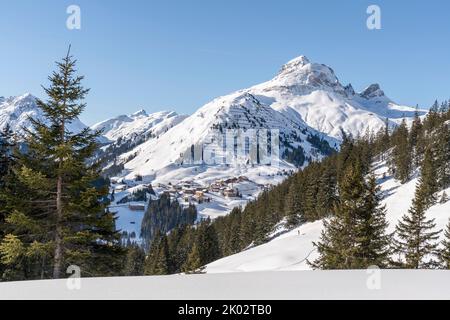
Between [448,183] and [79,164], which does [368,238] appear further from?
[448,183]

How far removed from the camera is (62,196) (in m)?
14.8

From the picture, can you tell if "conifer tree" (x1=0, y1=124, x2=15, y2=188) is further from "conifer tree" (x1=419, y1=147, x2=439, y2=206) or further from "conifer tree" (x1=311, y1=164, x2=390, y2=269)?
"conifer tree" (x1=419, y1=147, x2=439, y2=206)

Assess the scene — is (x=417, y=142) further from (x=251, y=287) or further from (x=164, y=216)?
(x=164, y=216)

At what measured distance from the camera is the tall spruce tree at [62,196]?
46.8 ft

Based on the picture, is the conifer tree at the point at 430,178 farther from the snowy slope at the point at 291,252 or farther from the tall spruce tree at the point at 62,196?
the tall spruce tree at the point at 62,196

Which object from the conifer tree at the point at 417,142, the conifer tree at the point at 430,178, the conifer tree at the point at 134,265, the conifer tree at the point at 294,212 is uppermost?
the conifer tree at the point at 417,142

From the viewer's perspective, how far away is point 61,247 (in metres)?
14.6

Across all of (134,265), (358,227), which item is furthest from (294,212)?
(358,227)

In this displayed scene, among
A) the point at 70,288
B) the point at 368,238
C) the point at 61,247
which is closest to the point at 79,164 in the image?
the point at 61,247

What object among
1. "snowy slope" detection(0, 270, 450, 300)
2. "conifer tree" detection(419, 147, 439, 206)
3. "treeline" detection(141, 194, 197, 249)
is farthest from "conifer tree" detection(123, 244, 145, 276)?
"treeline" detection(141, 194, 197, 249)

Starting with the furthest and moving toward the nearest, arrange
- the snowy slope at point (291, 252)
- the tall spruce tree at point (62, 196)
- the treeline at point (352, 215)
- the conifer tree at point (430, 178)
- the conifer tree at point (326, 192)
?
1. the conifer tree at point (326, 192)
2. the conifer tree at point (430, 178)
3. the snowy slope at point (291, 252)
4. the treeline at point (352, 215)
5. the tall spruce tree at point (62, 196)

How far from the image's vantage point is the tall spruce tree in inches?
561

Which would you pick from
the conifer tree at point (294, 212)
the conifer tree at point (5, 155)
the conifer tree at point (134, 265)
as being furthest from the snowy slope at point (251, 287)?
the conifer tree at point (294, 212)

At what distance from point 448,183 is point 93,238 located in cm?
6691
